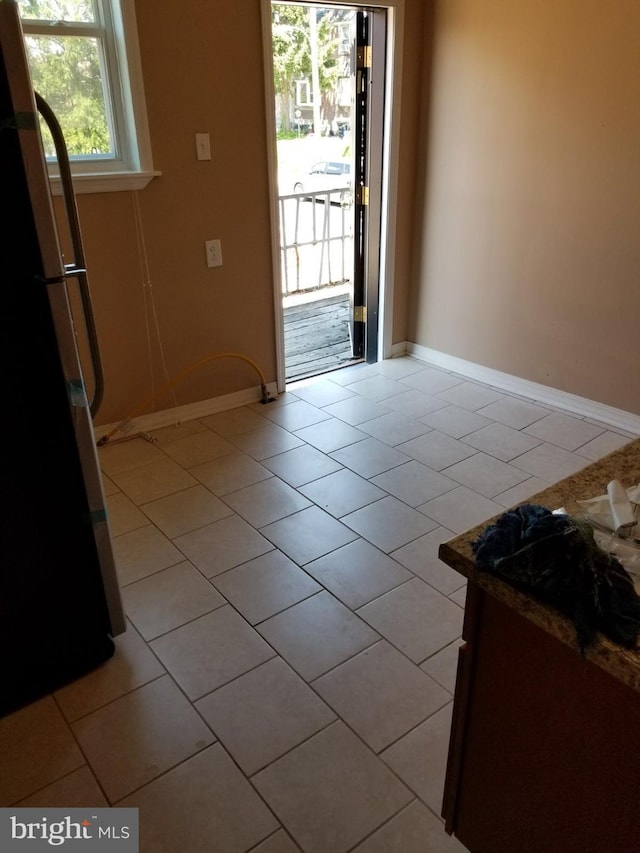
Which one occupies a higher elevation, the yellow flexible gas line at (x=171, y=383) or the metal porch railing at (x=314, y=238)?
the metal porch railing at (x=314, y=238)

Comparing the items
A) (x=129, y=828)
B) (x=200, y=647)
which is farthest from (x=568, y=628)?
(x=200, y=647)

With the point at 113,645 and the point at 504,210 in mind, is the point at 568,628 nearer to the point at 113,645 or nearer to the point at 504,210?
the point at 113,645

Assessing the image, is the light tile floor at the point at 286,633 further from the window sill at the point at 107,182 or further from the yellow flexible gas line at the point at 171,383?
the window sill at the point at 107,182

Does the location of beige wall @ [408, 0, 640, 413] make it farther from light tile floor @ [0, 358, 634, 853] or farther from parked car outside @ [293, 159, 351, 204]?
parked car outside @ [293, 159, 351, 204]

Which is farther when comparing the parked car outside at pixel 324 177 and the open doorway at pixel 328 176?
the parked car outside at pixel 324 177

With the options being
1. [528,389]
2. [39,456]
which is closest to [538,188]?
[528,389]

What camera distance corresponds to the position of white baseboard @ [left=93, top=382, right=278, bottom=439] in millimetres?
3193

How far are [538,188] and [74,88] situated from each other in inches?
85.9

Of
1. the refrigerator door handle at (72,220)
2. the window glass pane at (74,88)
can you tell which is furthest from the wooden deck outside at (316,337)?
the refrigerator door handle at (72,220)

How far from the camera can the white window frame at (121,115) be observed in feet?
8.63

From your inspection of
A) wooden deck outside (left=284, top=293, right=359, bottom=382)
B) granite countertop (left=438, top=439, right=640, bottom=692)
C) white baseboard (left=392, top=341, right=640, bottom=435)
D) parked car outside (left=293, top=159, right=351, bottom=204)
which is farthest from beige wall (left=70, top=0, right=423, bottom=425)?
granite countertop (left=438, top=439, right=640, bottom=692)

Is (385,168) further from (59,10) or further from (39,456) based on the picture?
(39,456)

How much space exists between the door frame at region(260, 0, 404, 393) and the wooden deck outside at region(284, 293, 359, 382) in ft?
1.02

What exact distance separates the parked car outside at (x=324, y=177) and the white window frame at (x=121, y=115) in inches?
111
